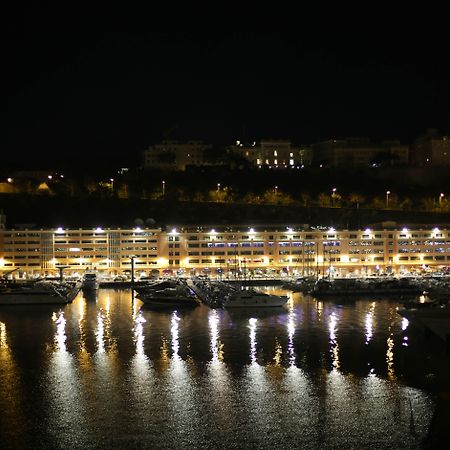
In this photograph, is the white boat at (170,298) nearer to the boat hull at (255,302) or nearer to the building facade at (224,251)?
A: the boat hull at (255,302)

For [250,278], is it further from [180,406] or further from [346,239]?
[180,406]

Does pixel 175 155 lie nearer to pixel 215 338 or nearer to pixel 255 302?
pixel 255 302

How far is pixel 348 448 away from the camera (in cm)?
707

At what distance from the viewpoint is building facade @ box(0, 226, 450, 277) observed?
20312mm

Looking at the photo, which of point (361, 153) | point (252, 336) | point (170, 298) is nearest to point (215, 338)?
point (252, 336)

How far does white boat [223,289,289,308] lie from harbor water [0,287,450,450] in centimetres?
105

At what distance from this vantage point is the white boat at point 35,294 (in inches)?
631

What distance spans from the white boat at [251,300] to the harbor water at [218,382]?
3.43 feet

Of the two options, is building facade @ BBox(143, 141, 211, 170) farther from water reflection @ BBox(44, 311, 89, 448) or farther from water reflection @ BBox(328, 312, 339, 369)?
water reflection @ BBox(44, 311, 89, 448)

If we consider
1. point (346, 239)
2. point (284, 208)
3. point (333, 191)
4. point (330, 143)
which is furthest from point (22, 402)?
point (330, 143)

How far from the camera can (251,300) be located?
592 inches

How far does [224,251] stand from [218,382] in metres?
11.6

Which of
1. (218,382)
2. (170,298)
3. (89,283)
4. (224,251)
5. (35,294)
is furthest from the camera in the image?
(224,251)

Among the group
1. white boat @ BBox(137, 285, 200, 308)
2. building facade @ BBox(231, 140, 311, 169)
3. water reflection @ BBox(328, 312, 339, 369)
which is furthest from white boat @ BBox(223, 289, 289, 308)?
building facade @ BBox(231, 140, 311, 169)
